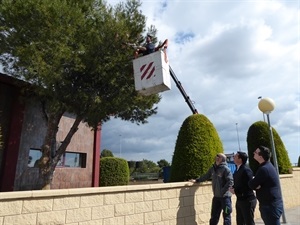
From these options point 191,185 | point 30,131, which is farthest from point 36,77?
point 191,185

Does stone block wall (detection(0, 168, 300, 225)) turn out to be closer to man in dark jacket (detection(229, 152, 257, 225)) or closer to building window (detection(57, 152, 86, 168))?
man in dark jacket (detection(229, 152, 257, 225))

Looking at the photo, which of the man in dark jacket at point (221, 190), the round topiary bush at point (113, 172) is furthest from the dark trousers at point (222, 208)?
the round topiary bush at point (113, 172)

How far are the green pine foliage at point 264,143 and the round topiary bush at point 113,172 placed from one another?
8.21 m

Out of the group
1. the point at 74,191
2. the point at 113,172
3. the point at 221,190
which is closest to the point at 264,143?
the point at 221,190

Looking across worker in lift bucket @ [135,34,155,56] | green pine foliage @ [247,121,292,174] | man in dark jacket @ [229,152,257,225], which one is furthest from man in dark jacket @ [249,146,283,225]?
green pine foliage @ [247,121,292,174]

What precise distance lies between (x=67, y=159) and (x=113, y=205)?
8.71 m

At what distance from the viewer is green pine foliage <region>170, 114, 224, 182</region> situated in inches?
267

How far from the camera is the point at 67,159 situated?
40.6 feet

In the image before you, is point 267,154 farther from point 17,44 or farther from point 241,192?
point 17,44

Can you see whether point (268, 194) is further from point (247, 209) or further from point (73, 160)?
point (73, 160)

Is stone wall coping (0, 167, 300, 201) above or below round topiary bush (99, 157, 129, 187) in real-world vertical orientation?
below

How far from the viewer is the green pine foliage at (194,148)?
677 centimetres

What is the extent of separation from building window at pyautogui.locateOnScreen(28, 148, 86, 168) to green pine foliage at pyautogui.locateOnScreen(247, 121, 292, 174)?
850 centimetres

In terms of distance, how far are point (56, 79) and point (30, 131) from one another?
429 centimetres
